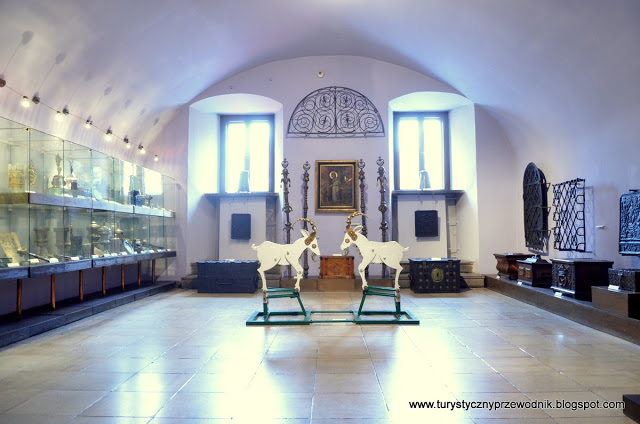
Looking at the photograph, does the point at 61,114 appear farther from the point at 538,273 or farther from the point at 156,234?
the point at 538,273

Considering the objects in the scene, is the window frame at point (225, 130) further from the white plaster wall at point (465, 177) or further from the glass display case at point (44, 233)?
the glass display case at point (44, 233)

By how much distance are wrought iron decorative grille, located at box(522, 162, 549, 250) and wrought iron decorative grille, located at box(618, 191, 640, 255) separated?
8.81 feet

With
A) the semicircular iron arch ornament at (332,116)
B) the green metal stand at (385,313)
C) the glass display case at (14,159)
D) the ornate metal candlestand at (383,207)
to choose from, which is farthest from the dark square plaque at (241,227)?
the glass display case at (14,159)

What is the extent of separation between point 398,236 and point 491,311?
4.23m

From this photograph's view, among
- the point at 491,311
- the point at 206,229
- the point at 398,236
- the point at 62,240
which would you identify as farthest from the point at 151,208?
the point at 491,311

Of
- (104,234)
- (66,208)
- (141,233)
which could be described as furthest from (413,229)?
(66,208)

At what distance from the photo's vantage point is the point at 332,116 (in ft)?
35.7

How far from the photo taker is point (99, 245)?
7.57 metres

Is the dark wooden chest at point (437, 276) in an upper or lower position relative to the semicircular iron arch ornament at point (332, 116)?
lower

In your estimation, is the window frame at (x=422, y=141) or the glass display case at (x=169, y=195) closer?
the glass display case at (x=169, y=195)

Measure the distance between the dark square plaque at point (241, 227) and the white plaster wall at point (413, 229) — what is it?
11.9ft

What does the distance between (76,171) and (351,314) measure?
4.54 meters

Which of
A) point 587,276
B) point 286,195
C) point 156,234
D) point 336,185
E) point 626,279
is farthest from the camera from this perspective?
point 336,185

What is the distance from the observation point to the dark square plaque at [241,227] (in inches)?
439
